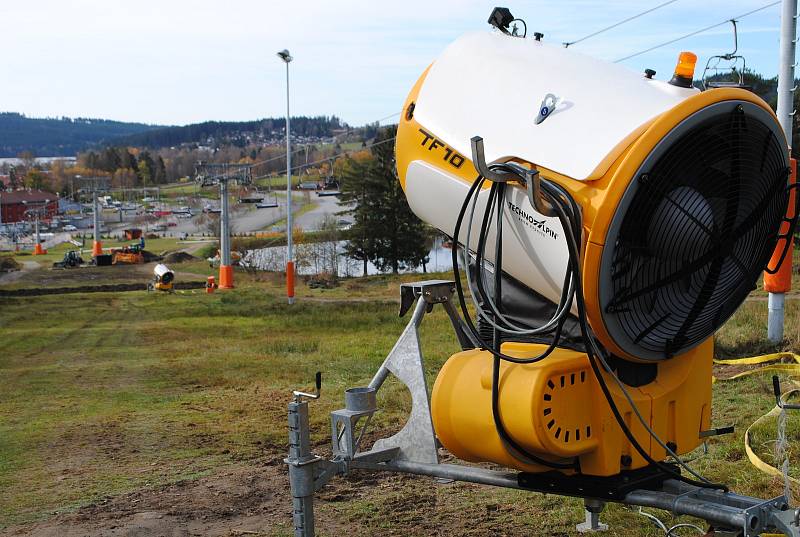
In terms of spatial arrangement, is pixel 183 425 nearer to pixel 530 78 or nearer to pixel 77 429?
pixel 77 429

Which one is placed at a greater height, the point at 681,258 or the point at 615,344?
the point at 681,258

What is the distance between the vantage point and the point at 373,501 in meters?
6.64

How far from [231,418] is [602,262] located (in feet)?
22.6

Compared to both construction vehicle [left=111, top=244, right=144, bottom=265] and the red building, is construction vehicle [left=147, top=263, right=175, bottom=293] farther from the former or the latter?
the red building

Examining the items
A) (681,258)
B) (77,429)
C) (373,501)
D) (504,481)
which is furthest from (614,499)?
(77,429)

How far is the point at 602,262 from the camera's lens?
369 cm

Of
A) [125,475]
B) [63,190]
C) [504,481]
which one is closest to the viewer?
[504,481]

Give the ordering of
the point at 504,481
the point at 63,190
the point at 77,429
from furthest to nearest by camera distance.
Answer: the point at 63,190, the point at 77,429, the point at 504,481

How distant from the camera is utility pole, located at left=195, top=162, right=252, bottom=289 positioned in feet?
105

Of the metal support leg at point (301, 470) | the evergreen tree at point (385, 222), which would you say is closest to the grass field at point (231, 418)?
the metal support leg at point (301, 470)

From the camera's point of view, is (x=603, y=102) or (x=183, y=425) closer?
(x=603, y=102)

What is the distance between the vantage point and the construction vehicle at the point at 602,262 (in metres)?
3.70

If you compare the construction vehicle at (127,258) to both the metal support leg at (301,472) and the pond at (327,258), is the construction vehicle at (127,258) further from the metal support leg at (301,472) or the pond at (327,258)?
the metal support leg at (301,472)

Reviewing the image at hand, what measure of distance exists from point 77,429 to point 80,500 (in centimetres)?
269
